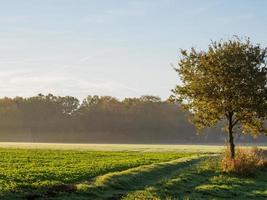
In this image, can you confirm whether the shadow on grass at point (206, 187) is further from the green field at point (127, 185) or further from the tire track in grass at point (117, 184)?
the tire track in grass at point (117, 184)

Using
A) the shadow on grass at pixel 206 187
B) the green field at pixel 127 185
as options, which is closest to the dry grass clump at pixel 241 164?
the green field at pixel 127 185

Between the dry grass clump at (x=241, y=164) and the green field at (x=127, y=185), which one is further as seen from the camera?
the dry grass clump at (x=241, y=164)

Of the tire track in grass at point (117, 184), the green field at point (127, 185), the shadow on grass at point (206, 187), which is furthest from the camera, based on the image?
the shadow on grass at point (206, 187)

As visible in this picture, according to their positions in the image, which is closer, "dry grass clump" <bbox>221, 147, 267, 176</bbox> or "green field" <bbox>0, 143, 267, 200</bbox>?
"green field" <bbox>0, 143, 267, 200</bbox>

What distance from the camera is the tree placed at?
174ft

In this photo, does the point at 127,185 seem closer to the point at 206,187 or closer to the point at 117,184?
the point at 117,184

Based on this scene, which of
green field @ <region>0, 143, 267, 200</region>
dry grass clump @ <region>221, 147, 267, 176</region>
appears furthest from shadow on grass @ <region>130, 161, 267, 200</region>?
dry grass clump @ <region>221, 147, 267, 176</region>

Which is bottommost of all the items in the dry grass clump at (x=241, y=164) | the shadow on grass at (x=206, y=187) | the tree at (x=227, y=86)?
the shadow on grass at (x=206, y=187)

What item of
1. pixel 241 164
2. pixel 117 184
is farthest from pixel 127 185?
pixel 241 164

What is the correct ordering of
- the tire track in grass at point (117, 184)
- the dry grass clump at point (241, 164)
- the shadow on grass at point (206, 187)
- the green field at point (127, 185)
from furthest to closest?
the dry grass clump at point (241, 164) → the shadow on grass at point (206, 187) → the tire track in grass at point (117, 184) → the green field at point (127, 185)

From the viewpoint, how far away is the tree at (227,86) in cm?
5306

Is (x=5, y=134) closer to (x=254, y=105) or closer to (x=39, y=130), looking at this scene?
(x=39, y=130)

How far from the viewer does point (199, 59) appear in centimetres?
5500

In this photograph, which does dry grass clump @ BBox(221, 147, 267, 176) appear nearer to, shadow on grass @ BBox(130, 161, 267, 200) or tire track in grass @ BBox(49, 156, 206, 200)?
shadow on grass @ BBox(130, 161, 267, 200)
